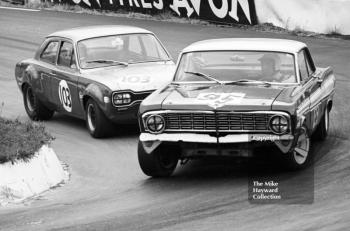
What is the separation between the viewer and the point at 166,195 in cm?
972

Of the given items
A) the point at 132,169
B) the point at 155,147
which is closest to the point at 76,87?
the point at 132,169

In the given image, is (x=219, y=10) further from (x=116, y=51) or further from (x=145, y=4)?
(x=116, y=51)

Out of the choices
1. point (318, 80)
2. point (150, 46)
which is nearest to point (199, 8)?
point (150, 46)

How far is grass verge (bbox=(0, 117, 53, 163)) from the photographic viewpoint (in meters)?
10.2

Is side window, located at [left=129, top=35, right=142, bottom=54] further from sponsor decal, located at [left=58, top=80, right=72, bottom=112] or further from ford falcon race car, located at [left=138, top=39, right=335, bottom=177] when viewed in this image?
ford falcon race car, located at [left=138, top=39, right=335, bottom=177]

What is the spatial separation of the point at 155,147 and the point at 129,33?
440 cm

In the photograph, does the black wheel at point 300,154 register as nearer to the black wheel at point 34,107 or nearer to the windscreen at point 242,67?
the windscreen at point 242,67

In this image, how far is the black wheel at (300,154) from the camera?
33.0 ft

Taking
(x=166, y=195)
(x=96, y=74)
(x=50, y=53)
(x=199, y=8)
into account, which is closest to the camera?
(x=166, y=195)

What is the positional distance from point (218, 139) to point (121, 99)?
3.13m

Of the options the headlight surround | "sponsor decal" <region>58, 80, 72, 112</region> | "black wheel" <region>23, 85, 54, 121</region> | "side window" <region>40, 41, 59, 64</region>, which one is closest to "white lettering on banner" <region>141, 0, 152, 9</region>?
"black wheel" <region>23, 85, 54, 121</region>

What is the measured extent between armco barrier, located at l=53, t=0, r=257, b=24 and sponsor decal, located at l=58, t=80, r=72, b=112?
415 inches

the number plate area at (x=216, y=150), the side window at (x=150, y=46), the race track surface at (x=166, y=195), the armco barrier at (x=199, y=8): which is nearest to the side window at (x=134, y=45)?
the side window at (x=150, y=46)

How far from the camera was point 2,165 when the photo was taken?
32.8ft
